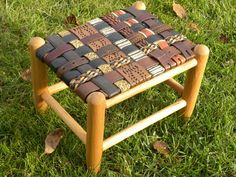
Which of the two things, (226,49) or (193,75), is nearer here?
(193,75)

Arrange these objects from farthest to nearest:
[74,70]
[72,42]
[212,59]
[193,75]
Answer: [212,59] → [193,75] → [72,42] → [74,70]

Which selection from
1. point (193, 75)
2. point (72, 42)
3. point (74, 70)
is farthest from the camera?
point (193, 75)

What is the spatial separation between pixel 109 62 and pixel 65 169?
45 cm

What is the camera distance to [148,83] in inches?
64.5

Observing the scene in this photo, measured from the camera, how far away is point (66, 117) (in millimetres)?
1762

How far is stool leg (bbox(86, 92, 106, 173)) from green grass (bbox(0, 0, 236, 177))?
7 centimetres

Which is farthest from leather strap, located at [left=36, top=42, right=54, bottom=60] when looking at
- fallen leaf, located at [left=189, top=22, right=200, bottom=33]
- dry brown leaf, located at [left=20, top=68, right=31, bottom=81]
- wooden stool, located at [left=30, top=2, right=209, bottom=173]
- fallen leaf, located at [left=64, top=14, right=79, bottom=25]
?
fallen leaf, located at [left=189, top=22, right=200, bottom=33]

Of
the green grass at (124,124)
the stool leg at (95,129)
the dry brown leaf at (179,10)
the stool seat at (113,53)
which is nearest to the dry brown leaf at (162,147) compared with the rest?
the green grass at (124,124)

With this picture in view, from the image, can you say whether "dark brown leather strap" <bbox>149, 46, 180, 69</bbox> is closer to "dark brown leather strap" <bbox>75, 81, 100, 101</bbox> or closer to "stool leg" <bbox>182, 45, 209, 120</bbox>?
"stool leg" <bbox>182, 45, 209, 120</bbox>

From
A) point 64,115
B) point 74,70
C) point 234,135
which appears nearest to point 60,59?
point 74,70

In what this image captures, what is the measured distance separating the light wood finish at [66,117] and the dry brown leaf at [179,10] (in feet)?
3.50

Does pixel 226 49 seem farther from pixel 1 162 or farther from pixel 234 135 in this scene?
pixel 1 162

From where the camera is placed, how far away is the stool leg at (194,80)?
1.77m

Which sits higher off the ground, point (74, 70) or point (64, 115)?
point (74, 70)
